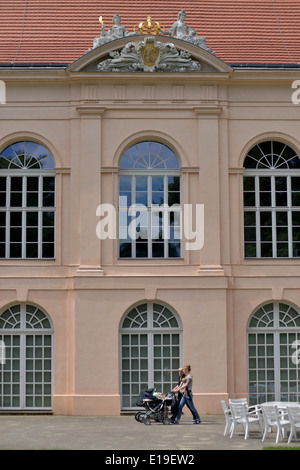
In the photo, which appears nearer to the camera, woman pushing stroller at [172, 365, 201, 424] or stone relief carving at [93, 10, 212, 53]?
woman pushing stroller at [172, 365, 201, 424]

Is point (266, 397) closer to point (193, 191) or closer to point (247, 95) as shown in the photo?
point (193, 191)

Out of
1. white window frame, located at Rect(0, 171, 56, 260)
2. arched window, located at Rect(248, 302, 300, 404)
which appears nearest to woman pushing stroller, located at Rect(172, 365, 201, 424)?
arched window, located at Rect(248, 302, 300, 404)

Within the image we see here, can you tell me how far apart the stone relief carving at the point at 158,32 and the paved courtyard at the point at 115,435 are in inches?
412

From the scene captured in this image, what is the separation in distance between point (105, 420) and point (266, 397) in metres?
4.75

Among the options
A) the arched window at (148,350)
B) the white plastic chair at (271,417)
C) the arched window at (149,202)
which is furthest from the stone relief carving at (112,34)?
the white plastic chair at (271,417)

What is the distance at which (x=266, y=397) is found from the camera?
2491cm

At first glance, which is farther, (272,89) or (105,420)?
(272,89)

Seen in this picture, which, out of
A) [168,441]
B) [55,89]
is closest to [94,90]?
[55,89]

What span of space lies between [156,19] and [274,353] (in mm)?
11015

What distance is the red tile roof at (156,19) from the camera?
87.6 feet

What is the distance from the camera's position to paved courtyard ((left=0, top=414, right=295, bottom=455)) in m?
17.9

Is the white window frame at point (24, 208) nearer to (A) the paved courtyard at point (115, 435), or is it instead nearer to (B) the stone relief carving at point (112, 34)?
(B) the stone relief carving at point (112, 34)

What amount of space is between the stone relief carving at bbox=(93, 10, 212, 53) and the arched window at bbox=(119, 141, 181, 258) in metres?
3.08

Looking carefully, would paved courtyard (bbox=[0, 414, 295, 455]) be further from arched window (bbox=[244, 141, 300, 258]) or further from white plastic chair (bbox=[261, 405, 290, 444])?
arched window (bbox=[244, 141, 300, 258])
